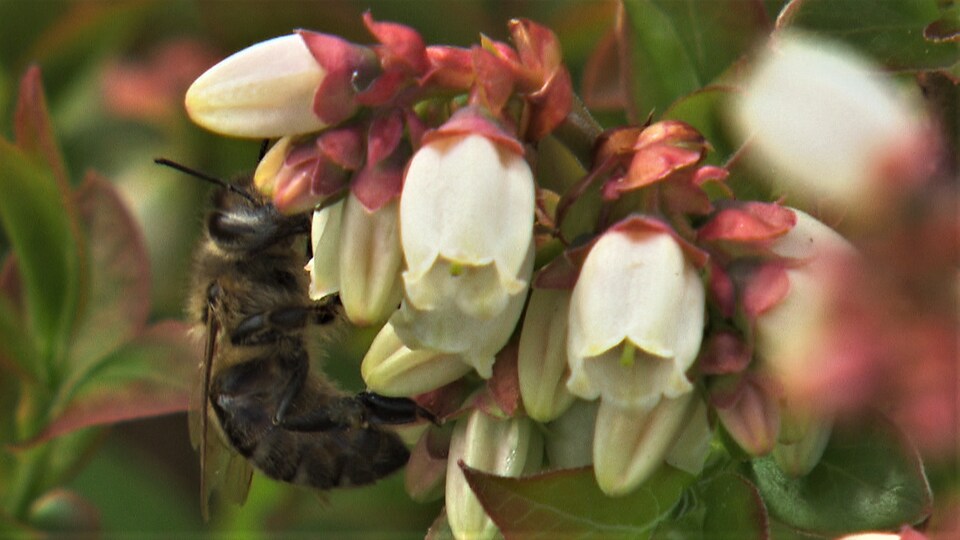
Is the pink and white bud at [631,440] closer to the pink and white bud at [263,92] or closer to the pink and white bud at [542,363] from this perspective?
the pink and white bud at [542,363]

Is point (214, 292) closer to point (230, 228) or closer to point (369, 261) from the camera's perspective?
point (230, 228)

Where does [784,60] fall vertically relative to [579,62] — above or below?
above

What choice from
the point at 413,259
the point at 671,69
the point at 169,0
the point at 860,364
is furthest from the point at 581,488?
the point at 169,0

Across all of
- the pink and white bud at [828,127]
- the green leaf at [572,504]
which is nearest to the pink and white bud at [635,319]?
the green leaf at [572,504]

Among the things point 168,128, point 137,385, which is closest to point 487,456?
point 137,385

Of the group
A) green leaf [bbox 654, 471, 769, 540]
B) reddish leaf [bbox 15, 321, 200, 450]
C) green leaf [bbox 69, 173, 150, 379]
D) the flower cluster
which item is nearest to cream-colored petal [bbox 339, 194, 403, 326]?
the flower cluster

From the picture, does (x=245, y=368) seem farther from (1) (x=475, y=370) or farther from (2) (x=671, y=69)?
(2) (x=671, y=69)

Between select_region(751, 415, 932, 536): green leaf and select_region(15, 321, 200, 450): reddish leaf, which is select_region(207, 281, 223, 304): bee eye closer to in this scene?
select_region(15, 321, 200, 450): reddish leaf
